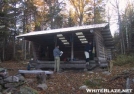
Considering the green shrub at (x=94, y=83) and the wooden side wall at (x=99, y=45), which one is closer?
the green shrub at (x=94, y=83)

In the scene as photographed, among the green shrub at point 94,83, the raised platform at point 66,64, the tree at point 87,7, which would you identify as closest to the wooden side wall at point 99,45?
the raised platform at point 66,64

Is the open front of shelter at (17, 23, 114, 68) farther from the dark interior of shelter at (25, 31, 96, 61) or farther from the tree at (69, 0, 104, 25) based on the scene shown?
the tree at (69, 0, 104, 25)

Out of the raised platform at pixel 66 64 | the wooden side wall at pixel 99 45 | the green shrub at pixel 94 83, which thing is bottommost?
the green shrub at pixel 94 83

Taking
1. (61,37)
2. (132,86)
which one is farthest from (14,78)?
(61,37)

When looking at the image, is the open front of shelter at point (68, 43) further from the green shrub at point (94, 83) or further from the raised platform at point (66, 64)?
the green shrub at point (94, 83)

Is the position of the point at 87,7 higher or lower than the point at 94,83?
higher

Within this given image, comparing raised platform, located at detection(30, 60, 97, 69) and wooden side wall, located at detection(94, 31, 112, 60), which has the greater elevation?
wooden side wall, located at detection(94, 31, 112, 60)

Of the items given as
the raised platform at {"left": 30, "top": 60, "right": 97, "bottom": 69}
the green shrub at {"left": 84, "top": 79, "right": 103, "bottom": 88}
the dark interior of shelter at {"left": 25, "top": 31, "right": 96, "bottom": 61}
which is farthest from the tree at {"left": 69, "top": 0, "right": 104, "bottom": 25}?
the green shrub at {"left": 84, "top": 79, "right": 103, "bottom": 88}

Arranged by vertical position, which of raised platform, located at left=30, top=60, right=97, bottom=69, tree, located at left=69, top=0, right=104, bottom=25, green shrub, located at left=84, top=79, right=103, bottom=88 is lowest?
green shrub, located at left=84, top=79, right=103, bottom=88

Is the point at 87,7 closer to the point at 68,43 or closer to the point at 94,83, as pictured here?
the point at 68,43

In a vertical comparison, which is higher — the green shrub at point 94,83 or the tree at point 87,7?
the tree at point 87,7

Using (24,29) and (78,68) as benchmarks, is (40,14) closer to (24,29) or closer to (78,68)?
(24,29)

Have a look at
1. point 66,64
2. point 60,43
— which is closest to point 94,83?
point 66,64

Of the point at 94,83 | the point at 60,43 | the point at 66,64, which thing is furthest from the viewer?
the point at 60,43
